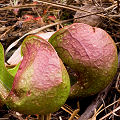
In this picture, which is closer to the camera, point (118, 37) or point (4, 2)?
point (118, 37)

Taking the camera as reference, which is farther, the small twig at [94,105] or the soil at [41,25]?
the soil at [41,25]

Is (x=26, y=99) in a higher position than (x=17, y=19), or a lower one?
lower

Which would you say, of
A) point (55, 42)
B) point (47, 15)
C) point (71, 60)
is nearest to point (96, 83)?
point (71, 60)

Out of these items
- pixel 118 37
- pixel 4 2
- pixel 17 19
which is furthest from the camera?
pixel 4 2

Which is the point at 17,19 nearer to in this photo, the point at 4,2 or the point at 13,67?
the point at 4,2

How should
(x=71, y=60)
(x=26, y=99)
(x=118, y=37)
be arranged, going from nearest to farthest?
(x=26, y=99), (x=71, y=60), (x=118, y=37)

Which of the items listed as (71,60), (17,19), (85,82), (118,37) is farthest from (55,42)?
(17,19)

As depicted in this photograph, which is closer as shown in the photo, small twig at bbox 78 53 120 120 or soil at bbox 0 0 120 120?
small twig at bbox 78 53 120 120

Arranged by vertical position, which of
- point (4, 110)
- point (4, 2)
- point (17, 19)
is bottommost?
point (4, 110)

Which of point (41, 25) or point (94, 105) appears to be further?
point (41, 25)

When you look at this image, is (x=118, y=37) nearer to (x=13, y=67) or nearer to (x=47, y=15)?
(x=47, y=15)

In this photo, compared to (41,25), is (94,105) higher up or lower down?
lower down
